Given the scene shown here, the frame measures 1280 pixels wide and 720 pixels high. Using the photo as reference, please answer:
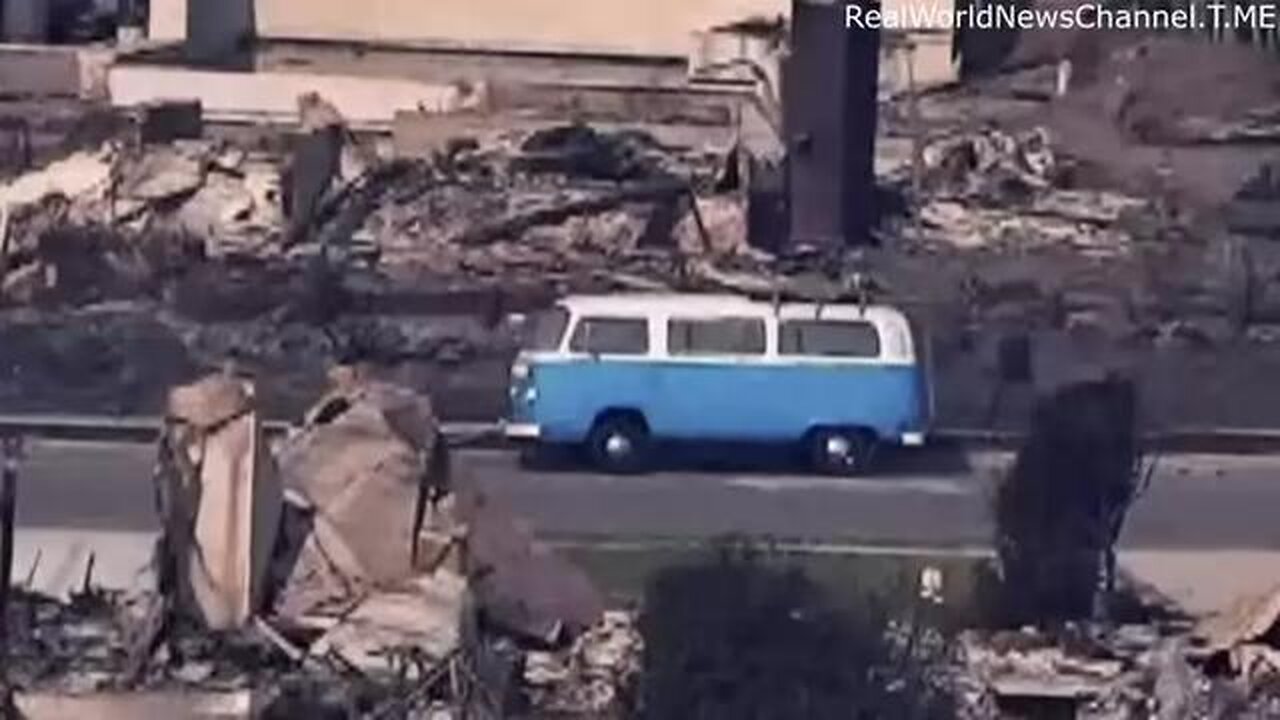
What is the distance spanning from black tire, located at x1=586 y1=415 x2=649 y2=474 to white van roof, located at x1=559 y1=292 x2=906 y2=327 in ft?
2.28

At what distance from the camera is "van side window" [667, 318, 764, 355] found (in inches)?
835

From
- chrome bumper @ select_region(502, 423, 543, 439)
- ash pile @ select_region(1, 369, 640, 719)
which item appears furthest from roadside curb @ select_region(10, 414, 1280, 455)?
ash pile @ select_region(1, 369, 640, 719)

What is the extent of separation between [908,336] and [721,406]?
1.18 m

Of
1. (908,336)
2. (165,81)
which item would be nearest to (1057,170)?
(165,81)

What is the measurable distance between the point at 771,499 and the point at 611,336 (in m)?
1.75

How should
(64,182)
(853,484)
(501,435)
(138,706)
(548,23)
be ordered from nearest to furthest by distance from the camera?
1. (138,706)
2. (853,484)
3. (501,435)
4. (64,182)
5. (548,23)

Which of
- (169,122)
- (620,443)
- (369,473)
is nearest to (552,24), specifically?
(169,122)

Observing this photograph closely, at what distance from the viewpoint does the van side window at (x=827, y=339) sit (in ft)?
69.6

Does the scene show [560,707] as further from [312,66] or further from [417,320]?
[312,66]

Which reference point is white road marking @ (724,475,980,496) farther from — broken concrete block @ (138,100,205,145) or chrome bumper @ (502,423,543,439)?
broken concrete block @ (138,100,205,145)

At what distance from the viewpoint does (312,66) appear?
38406 mm

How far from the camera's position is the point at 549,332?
21656 mm

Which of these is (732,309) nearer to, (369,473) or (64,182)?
(369,473)

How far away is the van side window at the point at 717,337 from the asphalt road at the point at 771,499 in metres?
0.66
